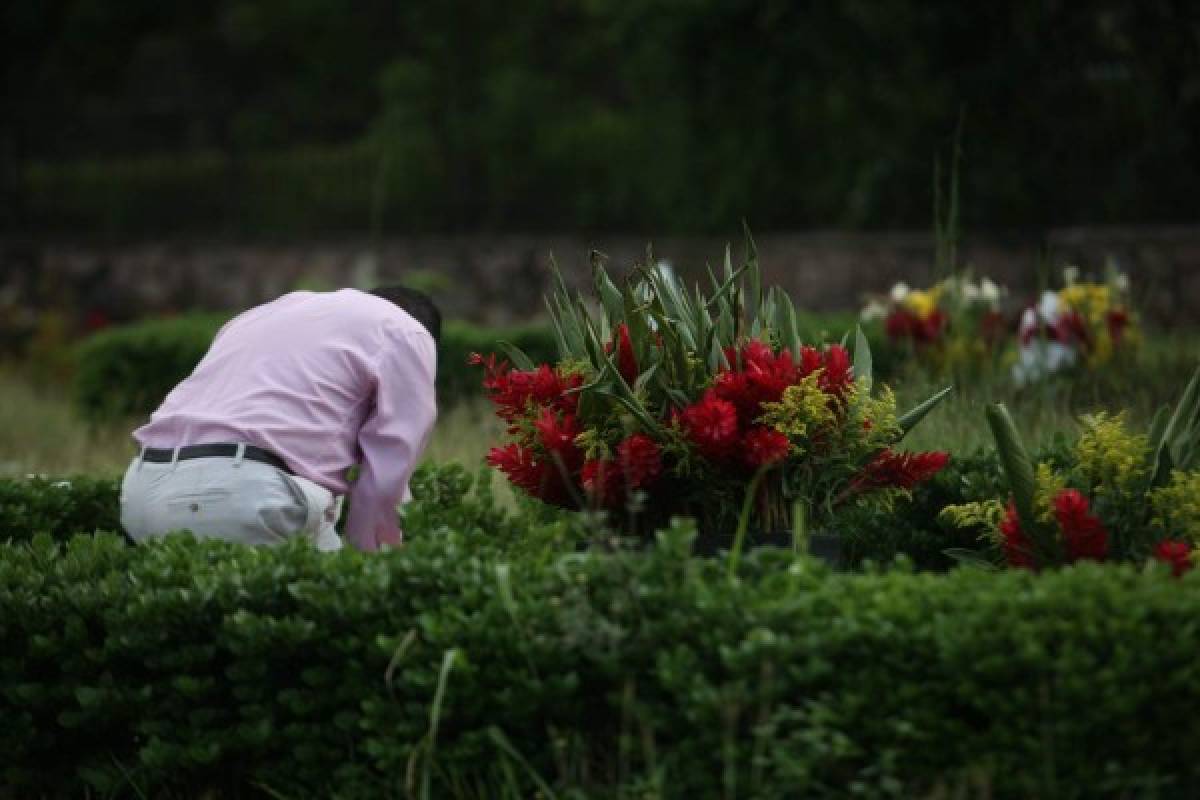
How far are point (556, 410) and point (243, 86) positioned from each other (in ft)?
50.2

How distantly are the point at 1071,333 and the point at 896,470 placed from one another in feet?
13.1

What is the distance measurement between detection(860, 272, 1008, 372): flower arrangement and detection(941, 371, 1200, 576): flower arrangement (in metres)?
3.51

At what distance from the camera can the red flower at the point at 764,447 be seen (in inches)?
164

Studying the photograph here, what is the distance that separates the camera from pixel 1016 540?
427cm

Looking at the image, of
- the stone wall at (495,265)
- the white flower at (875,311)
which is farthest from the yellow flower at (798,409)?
the stone wall at (495,265)

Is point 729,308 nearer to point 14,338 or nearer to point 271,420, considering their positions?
point 271,420

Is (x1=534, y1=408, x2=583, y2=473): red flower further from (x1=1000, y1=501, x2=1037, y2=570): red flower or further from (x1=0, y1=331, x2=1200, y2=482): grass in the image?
(x1=0, y1=331, x2=1200, y2=482): grass

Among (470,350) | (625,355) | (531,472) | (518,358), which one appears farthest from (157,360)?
(625,355)

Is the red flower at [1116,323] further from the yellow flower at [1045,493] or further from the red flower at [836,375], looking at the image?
the red flower at [836,375]

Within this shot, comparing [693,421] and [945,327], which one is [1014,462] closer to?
[693,421]

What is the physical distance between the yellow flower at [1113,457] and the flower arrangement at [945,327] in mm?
3541

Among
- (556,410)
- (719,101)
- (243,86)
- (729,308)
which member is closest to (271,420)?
(556,410)

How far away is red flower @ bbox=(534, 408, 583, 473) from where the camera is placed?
4.36 meters

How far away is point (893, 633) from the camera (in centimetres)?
343
